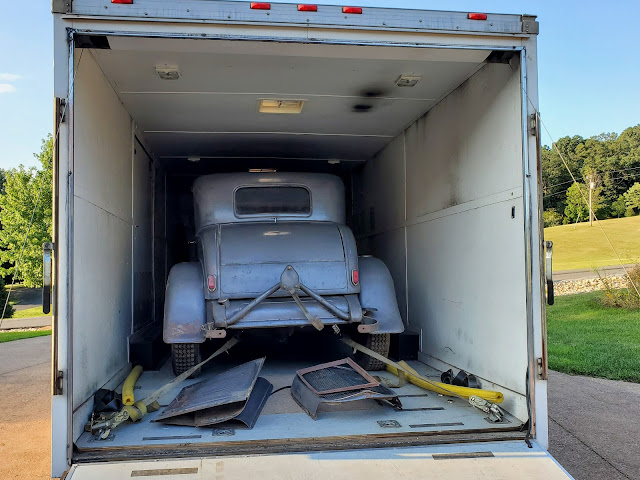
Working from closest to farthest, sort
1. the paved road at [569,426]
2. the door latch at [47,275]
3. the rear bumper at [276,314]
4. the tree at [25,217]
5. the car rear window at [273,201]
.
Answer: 1. the door latch at [47,275]
2. the paved road at [569,426]
3. the rear bumper at [276,314]
4. the car rear window at [273,201]
5. the tree at [25,217]

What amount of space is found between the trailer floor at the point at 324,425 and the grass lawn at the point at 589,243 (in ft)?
83.9

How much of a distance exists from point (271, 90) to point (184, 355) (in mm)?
2510

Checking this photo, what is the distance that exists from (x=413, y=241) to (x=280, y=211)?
1.51 meters

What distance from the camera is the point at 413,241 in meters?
6.11

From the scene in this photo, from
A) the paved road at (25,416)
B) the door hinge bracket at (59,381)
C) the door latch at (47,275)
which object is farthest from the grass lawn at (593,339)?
the door latch at (47,275)

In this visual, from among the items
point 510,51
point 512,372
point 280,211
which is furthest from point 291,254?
point 510,51

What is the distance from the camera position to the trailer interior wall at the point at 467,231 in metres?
3.89

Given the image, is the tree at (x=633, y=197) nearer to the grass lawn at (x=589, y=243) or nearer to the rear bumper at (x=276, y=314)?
the grass lawn at (x=589, y=243)

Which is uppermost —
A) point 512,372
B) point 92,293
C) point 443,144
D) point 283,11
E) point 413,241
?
point 283,11

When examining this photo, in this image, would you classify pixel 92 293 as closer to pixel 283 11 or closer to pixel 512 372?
pixel 283 11

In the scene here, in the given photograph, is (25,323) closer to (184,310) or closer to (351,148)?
(351,148)

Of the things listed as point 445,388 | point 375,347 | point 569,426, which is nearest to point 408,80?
point 375,347

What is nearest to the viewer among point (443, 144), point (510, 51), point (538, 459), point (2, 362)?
point (538, 459)

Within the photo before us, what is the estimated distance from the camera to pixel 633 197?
49156 millimetres
